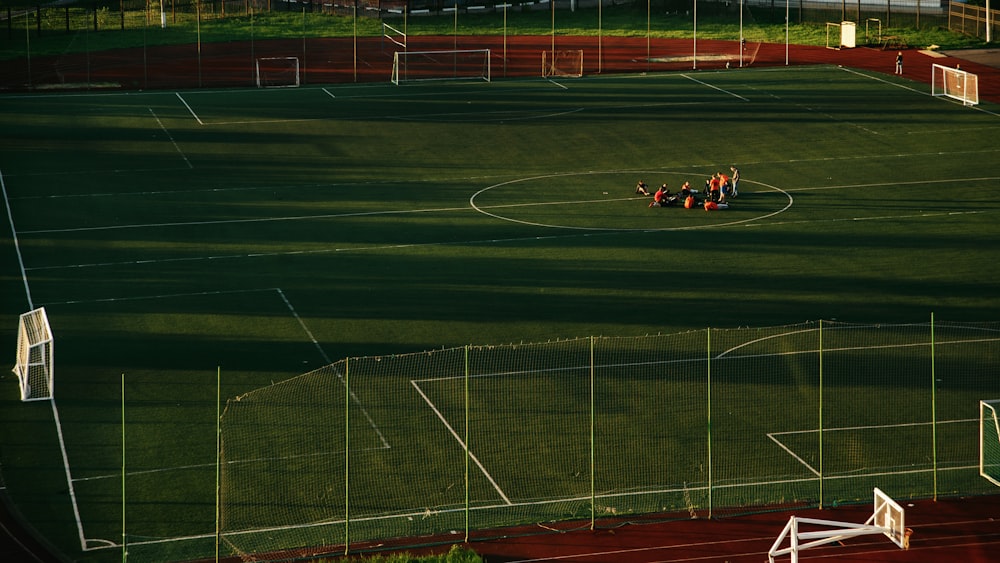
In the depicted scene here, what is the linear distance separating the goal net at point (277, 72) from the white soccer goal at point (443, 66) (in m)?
6.20

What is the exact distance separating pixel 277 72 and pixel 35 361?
54.2 meters

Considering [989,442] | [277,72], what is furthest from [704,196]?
[277,72]

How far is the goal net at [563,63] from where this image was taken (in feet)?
285

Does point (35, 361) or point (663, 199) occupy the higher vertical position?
point (663, 199)

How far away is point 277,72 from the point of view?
89.2m

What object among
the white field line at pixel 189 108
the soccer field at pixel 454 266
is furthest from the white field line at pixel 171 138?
the white field line at pixel 189 108

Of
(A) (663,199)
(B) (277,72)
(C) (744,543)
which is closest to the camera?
(C) (744,543)

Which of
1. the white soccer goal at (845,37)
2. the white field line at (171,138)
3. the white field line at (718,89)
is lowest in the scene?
the white field line at (171,138)

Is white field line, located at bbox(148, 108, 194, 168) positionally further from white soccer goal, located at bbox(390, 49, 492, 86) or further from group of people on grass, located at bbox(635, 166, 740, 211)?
group of people on grass, located at bbox(635, 166, 740, 211)

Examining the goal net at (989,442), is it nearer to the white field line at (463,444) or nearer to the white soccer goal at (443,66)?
the white field line at (463,444)

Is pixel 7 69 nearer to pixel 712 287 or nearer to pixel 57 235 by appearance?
pixel 57 235

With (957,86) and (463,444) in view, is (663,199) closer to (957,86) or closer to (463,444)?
(463,444)

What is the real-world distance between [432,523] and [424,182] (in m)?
32.2

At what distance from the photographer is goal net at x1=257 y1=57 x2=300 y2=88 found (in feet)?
279
